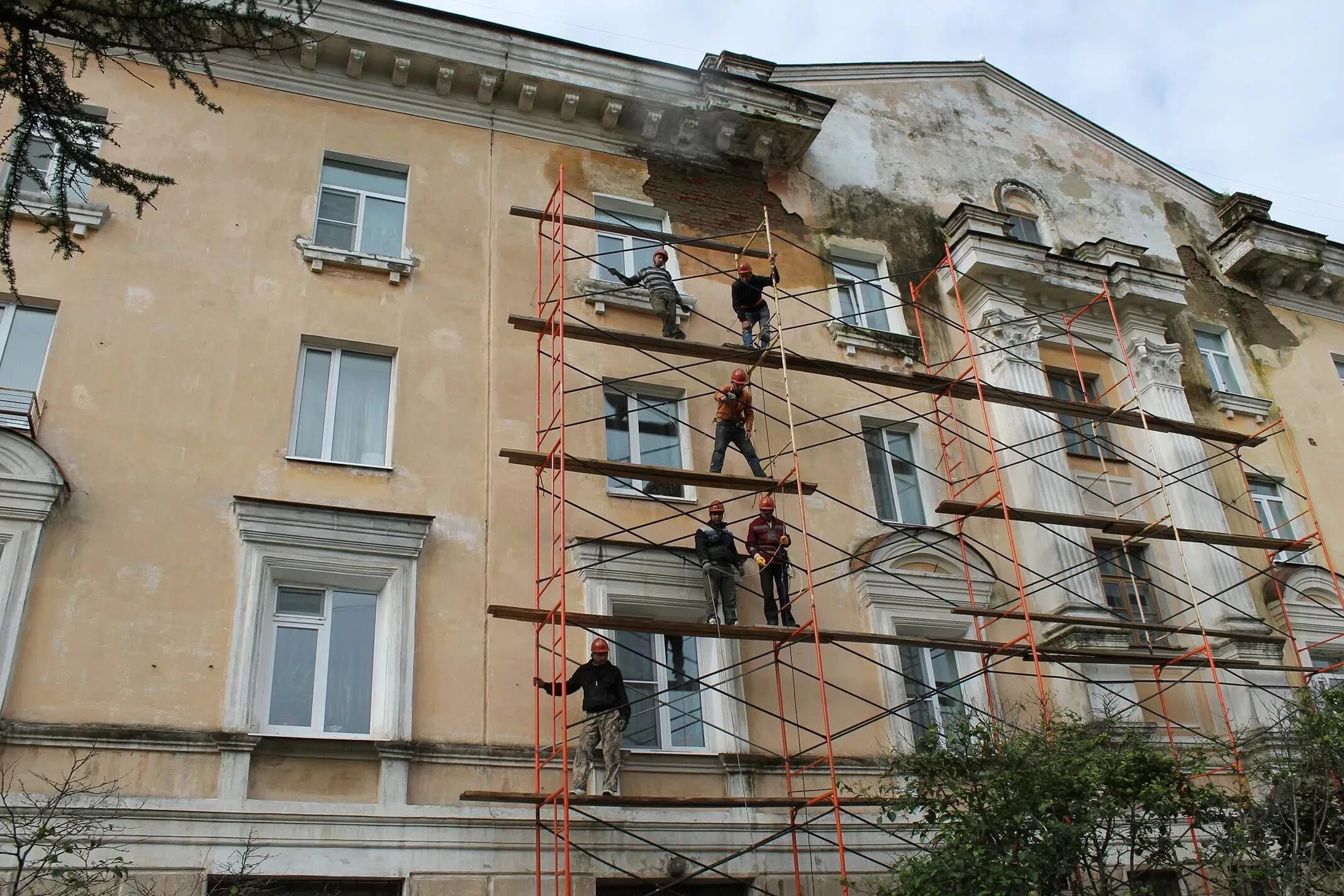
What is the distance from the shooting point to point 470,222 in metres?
16.5

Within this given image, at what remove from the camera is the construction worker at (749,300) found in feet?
51.8

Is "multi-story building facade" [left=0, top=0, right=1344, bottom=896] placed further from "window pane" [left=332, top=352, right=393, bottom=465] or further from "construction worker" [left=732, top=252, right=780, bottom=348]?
"construction worker" [left=732, top=252, right=780, bottom=348]

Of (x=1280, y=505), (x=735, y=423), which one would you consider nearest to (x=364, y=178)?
(x=735, y=423)

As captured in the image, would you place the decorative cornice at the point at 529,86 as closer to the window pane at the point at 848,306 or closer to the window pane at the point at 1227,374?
the window pane at the point at 848,306

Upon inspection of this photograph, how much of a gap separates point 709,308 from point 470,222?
3534mm

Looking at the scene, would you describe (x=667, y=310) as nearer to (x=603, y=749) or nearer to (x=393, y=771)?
(x=603, y=749)

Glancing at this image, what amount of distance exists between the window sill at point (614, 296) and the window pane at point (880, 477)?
3159 mm

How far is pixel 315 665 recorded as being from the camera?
1274 centimetres

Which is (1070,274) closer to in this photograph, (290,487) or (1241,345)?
(1241,345)

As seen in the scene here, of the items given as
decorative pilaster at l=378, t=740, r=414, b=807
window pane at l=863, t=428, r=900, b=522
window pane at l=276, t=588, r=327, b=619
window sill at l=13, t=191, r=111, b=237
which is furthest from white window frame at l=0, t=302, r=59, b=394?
window pane at l=863, t=428, r=900, b=522

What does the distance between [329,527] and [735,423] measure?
491cm

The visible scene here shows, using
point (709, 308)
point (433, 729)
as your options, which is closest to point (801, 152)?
point (709, 308)

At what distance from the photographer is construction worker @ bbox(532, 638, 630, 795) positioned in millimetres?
12484

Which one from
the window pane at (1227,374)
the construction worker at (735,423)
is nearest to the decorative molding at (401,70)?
the construction worker at (735,423)
